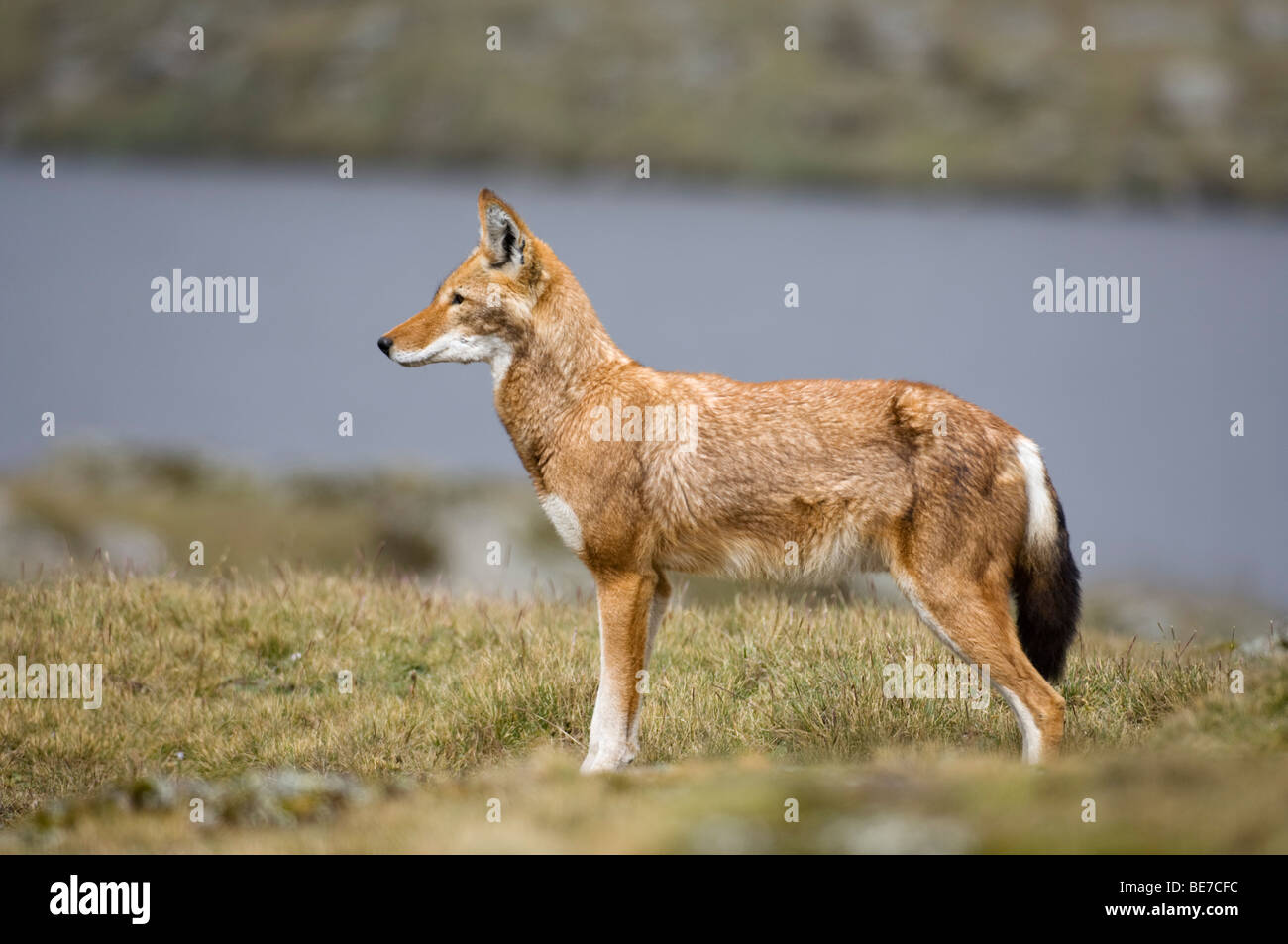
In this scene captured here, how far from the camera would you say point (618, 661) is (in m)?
7.53

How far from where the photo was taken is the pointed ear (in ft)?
25.3

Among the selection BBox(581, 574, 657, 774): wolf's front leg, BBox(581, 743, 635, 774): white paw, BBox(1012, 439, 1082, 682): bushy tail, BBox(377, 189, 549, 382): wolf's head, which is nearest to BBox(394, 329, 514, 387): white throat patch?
BBox(377, 189, 549, 382): wolf's head

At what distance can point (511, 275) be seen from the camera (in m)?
7.86

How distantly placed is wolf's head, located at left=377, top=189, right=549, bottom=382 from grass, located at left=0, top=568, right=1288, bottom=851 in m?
2.40

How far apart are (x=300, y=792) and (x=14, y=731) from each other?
3.09m

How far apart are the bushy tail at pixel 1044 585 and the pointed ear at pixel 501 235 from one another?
3064mm

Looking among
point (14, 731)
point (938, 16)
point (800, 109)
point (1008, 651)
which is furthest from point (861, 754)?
point (938, 16)

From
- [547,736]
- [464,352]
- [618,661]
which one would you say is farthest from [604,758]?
[464,352]

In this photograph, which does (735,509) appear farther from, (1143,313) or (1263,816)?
(1143,313)

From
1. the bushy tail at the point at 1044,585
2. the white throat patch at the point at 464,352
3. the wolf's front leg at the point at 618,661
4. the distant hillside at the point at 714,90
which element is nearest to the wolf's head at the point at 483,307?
the white throat patch at the point at 464,352

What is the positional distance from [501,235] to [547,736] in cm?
319

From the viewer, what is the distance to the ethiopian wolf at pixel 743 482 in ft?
23.5

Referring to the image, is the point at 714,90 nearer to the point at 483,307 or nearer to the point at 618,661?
the point at 483,307

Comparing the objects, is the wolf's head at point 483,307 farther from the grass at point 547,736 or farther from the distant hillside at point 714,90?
the distant hillside at point 714,90
